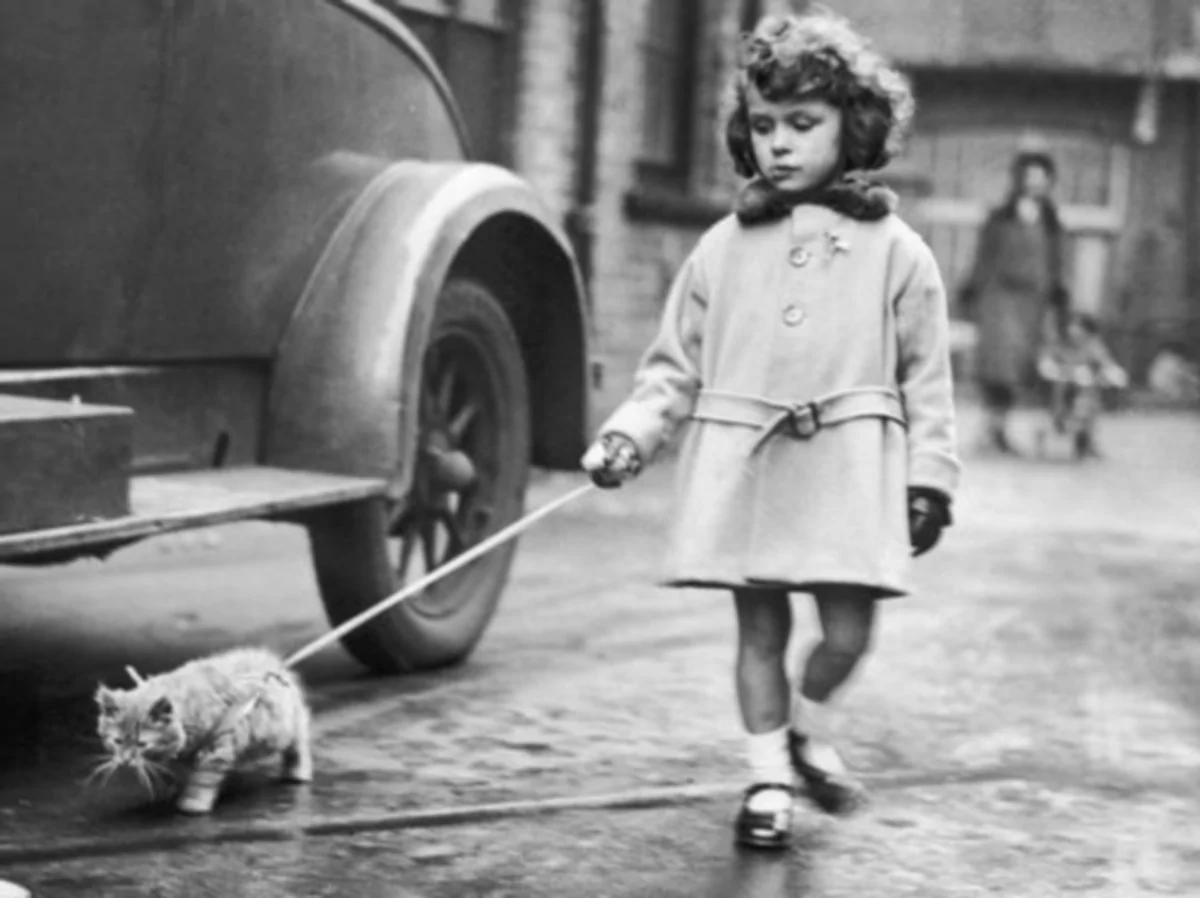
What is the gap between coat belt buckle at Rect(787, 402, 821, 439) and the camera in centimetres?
390

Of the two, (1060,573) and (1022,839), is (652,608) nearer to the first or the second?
(1060,573)

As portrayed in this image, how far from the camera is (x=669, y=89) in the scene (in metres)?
13.3

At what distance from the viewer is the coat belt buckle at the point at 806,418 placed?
3.90 meters

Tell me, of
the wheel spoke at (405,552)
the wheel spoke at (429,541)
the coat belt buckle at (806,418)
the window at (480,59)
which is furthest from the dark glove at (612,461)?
the window at (480,59)

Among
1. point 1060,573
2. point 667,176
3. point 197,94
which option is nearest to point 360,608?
point 197,94

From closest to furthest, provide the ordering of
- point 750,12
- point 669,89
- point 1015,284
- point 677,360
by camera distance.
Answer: point 677,360 < point 669,89 < point 750,12 < point 1015,284

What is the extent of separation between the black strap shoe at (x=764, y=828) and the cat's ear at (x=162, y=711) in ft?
3.18

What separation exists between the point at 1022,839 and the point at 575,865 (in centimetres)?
84

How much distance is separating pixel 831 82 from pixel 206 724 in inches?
59.4

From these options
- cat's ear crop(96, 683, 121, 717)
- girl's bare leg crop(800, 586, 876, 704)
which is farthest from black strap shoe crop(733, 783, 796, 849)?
cat's ear crop(96, 683, 121, 717)

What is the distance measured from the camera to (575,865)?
364cm

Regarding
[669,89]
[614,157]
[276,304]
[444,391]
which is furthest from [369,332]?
[669,89]

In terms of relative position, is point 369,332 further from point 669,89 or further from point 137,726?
point 669,89

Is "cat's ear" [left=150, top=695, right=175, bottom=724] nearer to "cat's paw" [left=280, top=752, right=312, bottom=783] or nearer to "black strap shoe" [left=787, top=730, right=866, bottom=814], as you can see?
"cat's paw" [left=280, top=752, right=312, bottom=783]
